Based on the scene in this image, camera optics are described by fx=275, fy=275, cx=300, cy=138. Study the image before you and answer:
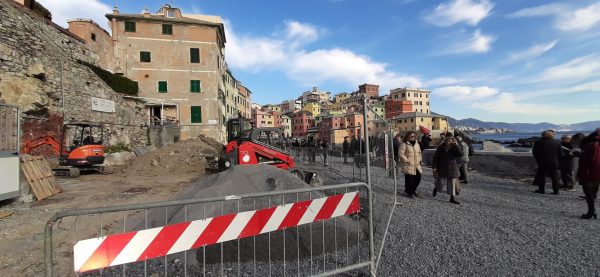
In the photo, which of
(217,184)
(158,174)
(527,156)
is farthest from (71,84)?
(527,156)

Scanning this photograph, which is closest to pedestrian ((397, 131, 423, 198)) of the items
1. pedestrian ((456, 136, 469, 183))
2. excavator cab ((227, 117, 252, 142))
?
pedestrian ((456, 136, 469, 183))

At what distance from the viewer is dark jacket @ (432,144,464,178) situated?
6910 mm

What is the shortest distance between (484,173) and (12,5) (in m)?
25.7

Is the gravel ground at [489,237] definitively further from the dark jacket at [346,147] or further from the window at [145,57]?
the window at [145,57]

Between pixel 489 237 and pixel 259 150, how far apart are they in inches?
313

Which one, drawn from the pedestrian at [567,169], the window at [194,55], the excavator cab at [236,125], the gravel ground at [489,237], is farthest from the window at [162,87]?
the pedestrian at [567,169]

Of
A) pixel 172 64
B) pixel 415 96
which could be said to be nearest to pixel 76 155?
pixel 172 64

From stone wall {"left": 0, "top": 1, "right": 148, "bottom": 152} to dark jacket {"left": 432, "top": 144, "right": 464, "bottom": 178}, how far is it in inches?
686

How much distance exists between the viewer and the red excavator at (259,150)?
10.5 metres

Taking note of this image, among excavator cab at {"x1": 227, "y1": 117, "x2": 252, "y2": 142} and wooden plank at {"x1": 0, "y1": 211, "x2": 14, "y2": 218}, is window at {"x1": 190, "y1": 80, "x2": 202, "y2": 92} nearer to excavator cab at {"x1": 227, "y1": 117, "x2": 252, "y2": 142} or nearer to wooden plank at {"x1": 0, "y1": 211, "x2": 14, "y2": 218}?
excavator cab at {"x1": 227, "y1": 117, "x2": 252, "y2": 142}

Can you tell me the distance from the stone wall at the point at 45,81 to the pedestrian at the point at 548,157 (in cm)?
2036

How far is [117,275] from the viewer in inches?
143

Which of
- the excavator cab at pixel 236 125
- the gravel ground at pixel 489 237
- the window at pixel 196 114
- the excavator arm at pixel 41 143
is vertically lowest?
the gravel ground at pixel 489 237

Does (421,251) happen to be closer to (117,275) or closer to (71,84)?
(117,275)
